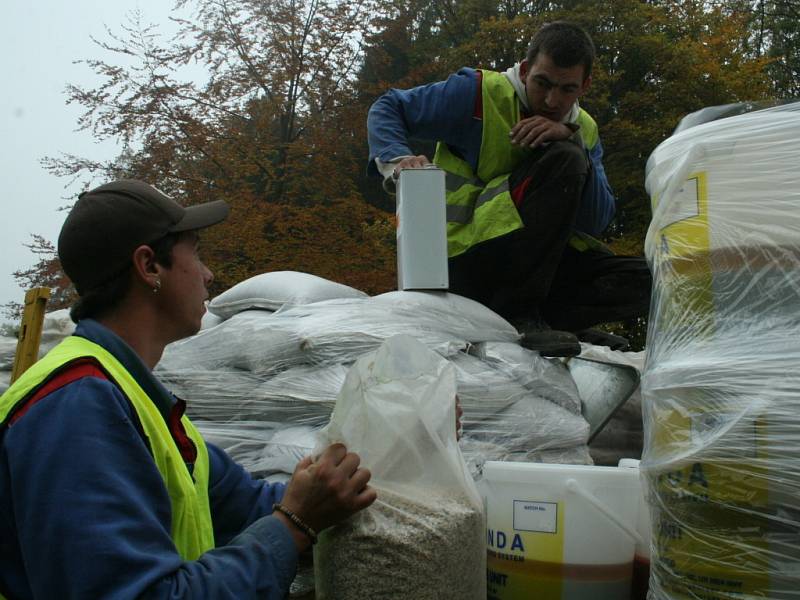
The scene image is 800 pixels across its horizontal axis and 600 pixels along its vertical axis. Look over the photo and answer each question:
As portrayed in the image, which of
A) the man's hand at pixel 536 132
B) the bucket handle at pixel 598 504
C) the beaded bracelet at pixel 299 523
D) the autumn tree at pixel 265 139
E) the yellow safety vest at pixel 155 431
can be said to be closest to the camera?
the yellow safety vest at pixel 155 431

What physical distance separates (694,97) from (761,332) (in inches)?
408

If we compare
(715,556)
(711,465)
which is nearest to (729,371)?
(711,465)

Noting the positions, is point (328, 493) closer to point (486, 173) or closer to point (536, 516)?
point (536, 516)

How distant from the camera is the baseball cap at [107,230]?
1395 millimetres

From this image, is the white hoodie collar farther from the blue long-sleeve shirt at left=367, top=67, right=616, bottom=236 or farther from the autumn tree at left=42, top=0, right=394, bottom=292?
the autumn tree at left=42, top=0, right=394, bottom=292

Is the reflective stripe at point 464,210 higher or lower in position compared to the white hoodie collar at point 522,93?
lower

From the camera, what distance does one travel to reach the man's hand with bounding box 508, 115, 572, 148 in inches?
106

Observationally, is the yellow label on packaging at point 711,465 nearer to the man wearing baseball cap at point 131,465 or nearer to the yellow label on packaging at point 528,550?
the yellow label on packaging at point 528,550

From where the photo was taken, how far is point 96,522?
1.07m

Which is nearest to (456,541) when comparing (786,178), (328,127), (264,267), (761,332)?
(761,332)

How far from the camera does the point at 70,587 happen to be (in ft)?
3.46

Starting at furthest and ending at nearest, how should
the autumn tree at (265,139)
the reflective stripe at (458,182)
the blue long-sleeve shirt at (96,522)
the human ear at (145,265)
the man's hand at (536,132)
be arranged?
1. the autumn tree at (265,139)
2. the reflective stripe at (458,182)
3. the man's hand at (536,132)
4. the human ear at (145,265)
5. the blue long-sleeve shirt at (96,522)

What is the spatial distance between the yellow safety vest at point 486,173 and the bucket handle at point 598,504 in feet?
4.26

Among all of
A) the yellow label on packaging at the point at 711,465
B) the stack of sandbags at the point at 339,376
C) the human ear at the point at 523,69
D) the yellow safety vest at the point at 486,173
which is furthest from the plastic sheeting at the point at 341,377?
the human ear at the point at 523,69
